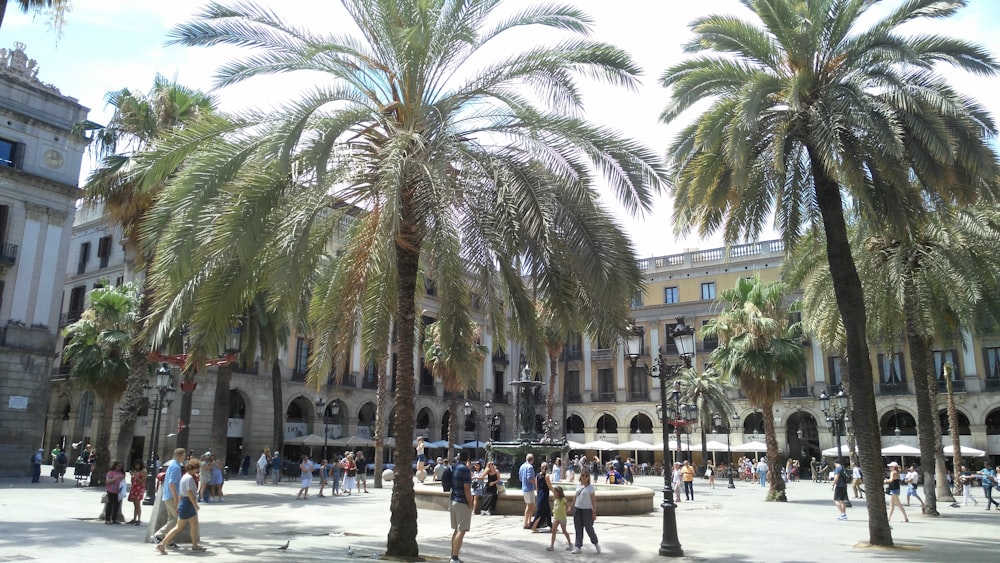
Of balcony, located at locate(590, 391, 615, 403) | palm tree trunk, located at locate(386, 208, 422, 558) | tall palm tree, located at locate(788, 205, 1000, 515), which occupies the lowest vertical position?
palm tree trunk, located at locate(386, 208, 422, 558)

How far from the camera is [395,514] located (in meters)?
10.8

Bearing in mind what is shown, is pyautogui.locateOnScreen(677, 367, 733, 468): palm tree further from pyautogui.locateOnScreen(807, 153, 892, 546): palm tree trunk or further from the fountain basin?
pyautogui.locateOnScreen(807, 153, 892, 546): palm tree trunk

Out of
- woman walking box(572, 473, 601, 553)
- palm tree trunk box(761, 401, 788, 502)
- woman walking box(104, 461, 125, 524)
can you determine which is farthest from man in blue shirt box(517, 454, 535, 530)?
palm tree trunk box(761, 401, 788, 502)

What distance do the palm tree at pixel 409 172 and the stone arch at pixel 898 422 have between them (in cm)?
4277

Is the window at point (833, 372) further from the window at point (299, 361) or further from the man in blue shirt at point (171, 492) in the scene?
the man in blue shirt at point (171, 492)

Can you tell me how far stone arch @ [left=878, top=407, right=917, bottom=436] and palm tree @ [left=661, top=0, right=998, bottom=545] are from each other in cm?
3714

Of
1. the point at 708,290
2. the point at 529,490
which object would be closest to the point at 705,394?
the point at 708,290

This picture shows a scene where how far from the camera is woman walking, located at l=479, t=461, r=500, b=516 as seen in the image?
57.1 ft

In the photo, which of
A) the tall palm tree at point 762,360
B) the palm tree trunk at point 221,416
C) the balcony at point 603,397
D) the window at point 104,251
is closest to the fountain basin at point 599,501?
the tall palm tree at point 762,360

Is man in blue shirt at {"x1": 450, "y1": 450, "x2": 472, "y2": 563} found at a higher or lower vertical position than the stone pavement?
higher

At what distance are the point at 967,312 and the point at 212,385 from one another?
32.4 meters

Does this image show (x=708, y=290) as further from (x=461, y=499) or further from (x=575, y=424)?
(x=461, y=499)

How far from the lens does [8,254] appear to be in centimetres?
2858

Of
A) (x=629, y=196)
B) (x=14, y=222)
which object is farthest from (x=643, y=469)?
(x=629, y=196)
